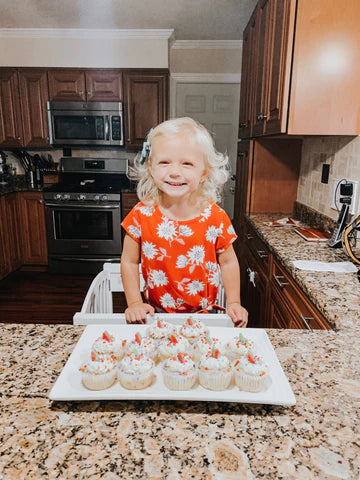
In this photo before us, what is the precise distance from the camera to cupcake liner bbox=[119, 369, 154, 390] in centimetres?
→ 68

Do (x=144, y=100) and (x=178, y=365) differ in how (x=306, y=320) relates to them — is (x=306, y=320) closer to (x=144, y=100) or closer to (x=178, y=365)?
(x=178, y=365)

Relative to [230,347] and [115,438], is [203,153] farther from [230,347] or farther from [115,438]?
[115,438]

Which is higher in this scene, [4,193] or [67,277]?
[4,193]

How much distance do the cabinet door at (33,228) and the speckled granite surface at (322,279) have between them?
2.53 metres

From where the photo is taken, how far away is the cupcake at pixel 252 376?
26.5 inches

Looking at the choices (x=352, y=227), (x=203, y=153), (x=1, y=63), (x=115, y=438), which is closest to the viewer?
(x=115, y=438)

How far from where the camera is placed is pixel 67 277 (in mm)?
3875

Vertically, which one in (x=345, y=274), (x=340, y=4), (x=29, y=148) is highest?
(x=340, y=4)

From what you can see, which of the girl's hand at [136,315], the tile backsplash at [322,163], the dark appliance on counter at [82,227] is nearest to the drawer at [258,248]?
the tile backsplash at [322,163]

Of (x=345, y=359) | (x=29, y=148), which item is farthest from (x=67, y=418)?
(x=29, y=148)

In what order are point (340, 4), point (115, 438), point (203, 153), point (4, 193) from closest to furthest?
point (115, 438) → point (203, 153) → point (340, 4) → point (4, 193)

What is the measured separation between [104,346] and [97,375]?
3.7 inches

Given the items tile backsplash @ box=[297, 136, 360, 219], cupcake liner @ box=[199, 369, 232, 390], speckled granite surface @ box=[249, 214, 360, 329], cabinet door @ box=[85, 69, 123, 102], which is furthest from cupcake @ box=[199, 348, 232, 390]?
cabinet door @ box=[85, 69, 123, 102]

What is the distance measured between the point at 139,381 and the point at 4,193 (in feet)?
10.8
